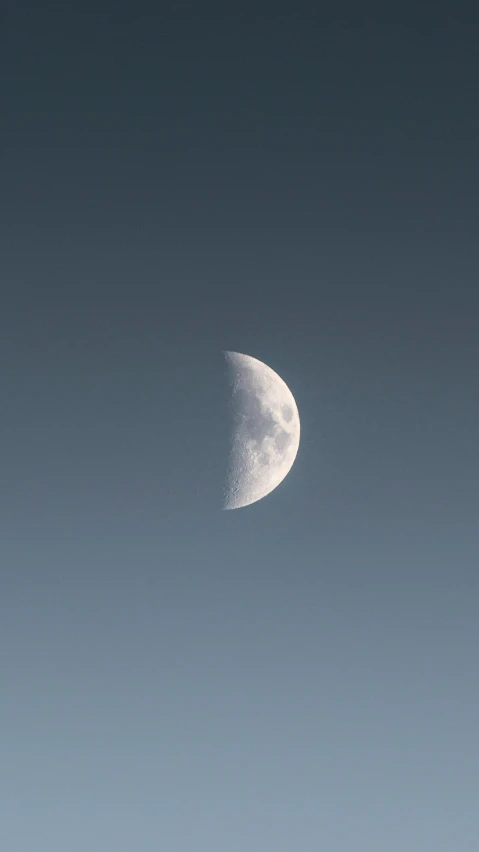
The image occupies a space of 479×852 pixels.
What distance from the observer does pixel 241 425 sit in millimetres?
30266

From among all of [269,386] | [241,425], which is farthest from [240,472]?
[269,386]

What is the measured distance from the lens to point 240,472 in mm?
29906

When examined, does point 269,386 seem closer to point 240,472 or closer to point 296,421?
point 296,421

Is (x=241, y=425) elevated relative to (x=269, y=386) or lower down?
lower down

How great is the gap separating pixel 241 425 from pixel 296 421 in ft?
9.09

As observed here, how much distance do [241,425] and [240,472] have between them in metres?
2.12

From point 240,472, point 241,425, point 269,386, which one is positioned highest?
point 269,386

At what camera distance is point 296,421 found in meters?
31.3

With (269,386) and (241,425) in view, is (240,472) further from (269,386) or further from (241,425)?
(269,386)

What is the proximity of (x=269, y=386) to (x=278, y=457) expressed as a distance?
336cm

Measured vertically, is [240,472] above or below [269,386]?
below

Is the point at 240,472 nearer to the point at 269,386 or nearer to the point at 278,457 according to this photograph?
the point at 278,457

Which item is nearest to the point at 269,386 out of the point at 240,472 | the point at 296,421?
the point at 296,421

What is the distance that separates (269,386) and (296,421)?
207cm
